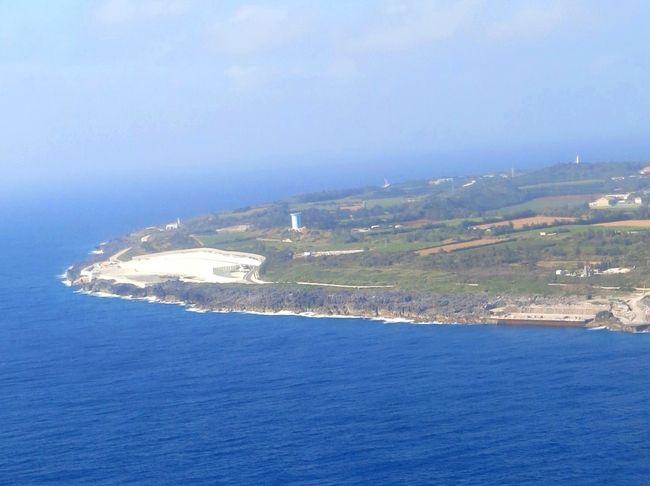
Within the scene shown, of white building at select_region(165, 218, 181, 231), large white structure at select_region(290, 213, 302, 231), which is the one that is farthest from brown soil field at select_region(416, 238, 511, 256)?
white building at select_region(165, 218, 181, 231)

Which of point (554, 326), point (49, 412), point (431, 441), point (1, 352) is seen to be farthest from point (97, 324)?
point (431, 441)

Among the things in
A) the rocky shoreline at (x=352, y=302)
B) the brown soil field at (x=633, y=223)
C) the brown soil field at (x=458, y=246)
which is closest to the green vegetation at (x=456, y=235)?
the brown soil field at (x=633, y=223)

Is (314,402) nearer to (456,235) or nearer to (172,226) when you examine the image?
(456,235)

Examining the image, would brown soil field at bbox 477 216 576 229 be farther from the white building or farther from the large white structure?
the white building

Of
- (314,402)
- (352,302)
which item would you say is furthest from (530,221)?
(314,402)

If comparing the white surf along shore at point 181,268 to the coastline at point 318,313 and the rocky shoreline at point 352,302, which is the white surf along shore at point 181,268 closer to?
the coastline at point 318,313

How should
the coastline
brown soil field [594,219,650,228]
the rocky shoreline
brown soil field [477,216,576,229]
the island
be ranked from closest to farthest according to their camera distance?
the coastline, the rocky shoreline, the island, brown soil field [594,219,650,228], brown soil field [477,216,576,229]
